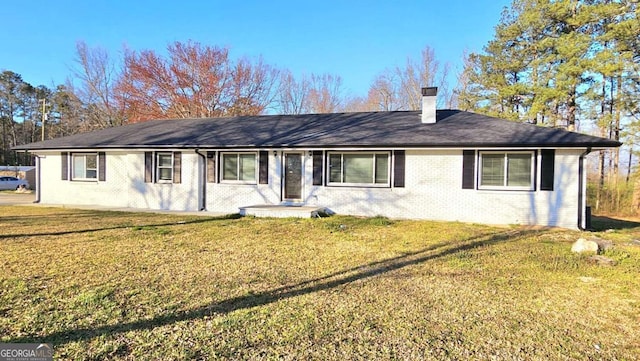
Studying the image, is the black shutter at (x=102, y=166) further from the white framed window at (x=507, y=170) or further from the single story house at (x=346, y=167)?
the white framed window at (x=507, y=170)

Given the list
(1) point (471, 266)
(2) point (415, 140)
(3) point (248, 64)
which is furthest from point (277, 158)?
(3) point (248, 64)

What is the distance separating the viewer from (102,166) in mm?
13867

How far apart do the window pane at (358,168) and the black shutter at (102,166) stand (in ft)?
30.4

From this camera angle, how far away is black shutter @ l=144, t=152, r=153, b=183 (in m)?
13.2

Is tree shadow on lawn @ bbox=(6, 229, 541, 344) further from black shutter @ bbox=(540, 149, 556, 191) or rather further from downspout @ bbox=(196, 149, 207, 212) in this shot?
downspout @ bbox=(196, 149, 207, 212)

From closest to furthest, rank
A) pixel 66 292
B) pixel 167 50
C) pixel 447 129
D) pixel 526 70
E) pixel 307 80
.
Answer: pixel 66 292, pixel 447 129, pixel 526 70, pixel 167 50, pixel 307 80

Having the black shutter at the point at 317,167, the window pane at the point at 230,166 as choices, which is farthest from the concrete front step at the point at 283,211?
the window pane at the point at 230,166

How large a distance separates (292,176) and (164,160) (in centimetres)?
493

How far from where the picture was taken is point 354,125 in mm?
13227

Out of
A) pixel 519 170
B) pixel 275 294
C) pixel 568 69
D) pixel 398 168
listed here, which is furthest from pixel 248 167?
pixel 568 69

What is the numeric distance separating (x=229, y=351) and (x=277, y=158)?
9407 mm

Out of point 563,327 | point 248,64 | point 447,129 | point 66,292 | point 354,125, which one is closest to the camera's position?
point 563,327

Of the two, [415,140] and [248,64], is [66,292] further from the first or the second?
[248,64]

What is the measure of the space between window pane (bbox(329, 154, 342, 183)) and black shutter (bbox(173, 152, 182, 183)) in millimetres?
5471
